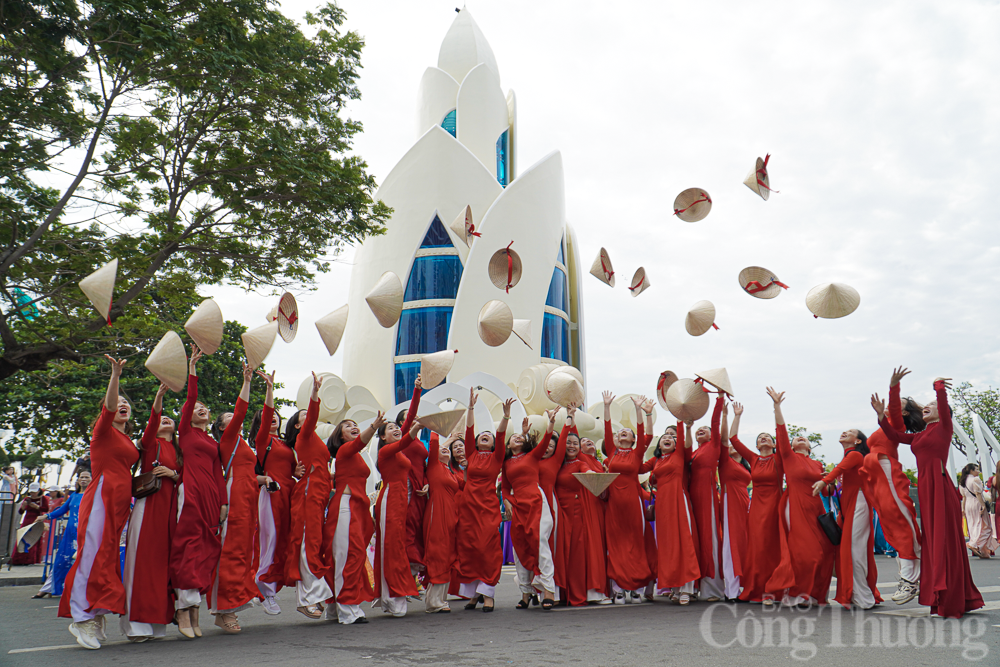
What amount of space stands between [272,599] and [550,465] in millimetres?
2624

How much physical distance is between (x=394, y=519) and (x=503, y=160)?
75.1 ft

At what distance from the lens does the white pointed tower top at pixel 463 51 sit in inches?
1095

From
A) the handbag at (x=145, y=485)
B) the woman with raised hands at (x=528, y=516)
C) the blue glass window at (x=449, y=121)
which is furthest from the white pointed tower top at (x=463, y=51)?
the handbag at (x=145, y=485)

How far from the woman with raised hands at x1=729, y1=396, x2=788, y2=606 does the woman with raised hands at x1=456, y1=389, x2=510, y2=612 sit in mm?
2186

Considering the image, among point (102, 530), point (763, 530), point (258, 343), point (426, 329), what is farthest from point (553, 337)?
point (102, 530)

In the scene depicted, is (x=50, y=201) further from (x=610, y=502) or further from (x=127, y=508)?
(x=610, y=502)

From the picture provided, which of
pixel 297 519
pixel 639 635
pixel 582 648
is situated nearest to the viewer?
pixel 582 648

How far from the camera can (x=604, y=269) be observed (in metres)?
9.21

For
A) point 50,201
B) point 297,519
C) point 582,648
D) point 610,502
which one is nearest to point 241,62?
point 50,201

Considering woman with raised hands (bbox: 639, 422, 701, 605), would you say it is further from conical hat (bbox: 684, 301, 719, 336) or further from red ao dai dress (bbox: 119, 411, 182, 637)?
red ao dai dress (bbox: 119, 411, 182, 637)

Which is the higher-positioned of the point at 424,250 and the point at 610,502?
the point at 424,250

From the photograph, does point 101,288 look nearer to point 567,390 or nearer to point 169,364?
point 169,364

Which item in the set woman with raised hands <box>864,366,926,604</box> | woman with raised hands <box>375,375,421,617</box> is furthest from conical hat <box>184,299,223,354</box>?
woman with raised hands <box>864,366,926,604</box>

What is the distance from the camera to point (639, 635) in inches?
189
